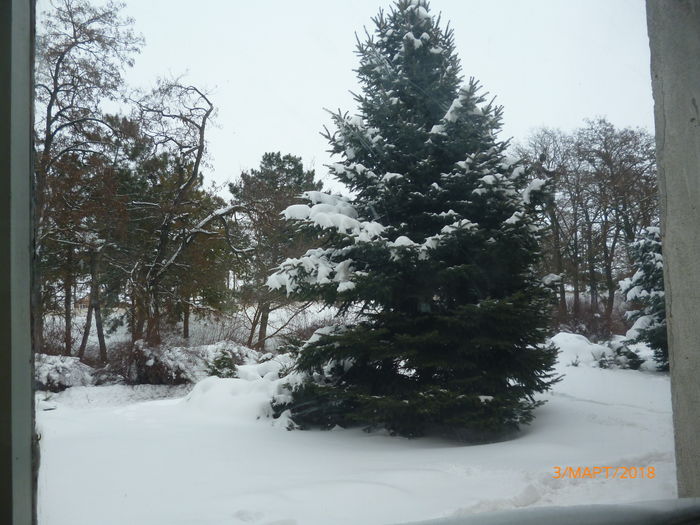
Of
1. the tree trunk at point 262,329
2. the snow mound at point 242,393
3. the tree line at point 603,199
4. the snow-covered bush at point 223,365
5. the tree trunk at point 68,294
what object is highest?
the tree line at point 603,199

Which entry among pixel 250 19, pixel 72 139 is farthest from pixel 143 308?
pixel 250 19

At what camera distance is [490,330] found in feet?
7.90

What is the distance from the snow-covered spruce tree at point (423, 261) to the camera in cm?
231

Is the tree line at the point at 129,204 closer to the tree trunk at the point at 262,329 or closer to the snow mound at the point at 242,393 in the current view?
the tree trunk at the point at 262,329

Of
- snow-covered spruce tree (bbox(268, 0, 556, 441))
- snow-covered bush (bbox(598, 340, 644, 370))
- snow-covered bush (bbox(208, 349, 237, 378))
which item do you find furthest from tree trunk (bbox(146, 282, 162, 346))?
snow-covered bush (bbox(598, 340, 644, 370))

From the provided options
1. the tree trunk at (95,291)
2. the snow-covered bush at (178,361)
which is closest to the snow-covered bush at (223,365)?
the snow-covered bush at (178,361)

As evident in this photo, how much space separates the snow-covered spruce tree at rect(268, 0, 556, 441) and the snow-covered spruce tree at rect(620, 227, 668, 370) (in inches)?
17.1

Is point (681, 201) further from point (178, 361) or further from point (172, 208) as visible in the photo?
point (178, 361)

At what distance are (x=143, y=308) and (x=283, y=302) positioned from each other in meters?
0.83

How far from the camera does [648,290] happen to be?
1.78 metres

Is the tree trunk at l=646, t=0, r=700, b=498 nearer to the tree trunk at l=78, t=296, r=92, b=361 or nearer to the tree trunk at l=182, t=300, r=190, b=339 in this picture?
the tree trunk at l=78, t=296, r=92, b=361
